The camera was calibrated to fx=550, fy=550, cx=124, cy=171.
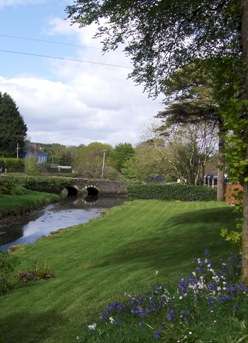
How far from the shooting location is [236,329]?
452cm

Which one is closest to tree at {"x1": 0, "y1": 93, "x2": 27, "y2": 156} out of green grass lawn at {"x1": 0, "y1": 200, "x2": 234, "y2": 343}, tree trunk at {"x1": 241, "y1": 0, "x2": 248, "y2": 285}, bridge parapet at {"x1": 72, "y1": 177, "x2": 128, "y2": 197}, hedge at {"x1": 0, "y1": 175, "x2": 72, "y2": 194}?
bridge parapet at {"x1": 72, "y1": 177, "x2": 128, "y2": 197}

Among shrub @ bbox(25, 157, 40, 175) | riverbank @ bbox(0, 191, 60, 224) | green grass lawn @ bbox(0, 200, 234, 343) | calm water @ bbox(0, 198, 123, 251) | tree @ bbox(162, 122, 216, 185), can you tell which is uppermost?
tree @ bbox(162, 122, 216, 185)

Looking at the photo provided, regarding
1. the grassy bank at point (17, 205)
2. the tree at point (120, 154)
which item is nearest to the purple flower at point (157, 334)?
the grassy bank at point (17, 205)

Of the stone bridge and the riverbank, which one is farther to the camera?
the stone bridge

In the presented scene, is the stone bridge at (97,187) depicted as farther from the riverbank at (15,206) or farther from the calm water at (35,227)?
the calm water at (35,227)

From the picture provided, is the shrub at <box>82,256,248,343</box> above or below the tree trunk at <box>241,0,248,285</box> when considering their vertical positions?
below

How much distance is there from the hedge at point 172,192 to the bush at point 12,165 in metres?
36.4

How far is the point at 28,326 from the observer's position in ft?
26.7

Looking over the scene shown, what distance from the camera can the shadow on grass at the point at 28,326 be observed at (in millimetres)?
7404

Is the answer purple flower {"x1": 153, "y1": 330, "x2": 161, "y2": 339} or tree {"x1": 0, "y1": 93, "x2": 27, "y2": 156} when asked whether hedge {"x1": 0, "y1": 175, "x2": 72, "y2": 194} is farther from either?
purple flower {"x1": 153, "y1": 330, "x2": 161, "y2": 339}

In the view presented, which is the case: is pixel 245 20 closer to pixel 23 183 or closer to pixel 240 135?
pixel 240 135

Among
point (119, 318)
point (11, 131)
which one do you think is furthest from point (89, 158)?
point (119, 318)

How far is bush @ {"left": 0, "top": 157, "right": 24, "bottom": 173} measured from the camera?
281 ft

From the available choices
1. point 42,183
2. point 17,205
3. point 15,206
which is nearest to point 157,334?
point 15,206
